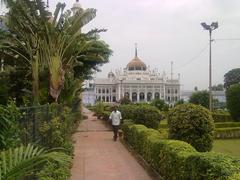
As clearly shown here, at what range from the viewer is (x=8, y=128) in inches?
221

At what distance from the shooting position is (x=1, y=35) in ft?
72.6

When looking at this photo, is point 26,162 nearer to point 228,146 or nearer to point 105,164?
point 105,164

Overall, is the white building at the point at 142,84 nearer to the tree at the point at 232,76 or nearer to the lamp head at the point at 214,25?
the tree at the point at 232,76

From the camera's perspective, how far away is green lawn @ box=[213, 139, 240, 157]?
19663mm

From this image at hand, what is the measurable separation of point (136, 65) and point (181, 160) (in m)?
118

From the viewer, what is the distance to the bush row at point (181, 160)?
6.31 meters

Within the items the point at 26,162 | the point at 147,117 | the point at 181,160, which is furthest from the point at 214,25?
the point at 26,162

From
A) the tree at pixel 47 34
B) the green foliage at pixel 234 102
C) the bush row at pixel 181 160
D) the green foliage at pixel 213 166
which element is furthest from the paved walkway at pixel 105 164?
the green foliage at pixel 234 102

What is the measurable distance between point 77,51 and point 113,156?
7.59 m

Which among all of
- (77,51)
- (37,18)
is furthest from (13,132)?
(77,51)

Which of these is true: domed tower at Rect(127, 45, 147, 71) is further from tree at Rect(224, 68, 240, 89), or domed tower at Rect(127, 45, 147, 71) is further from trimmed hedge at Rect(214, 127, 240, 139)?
trimmed hedge at Rect(214, 127, 240, 139)

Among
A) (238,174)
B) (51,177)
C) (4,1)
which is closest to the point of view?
(238,174)

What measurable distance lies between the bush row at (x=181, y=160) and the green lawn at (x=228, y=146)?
18.0 ft

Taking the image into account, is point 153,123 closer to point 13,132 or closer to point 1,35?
point 1,35
